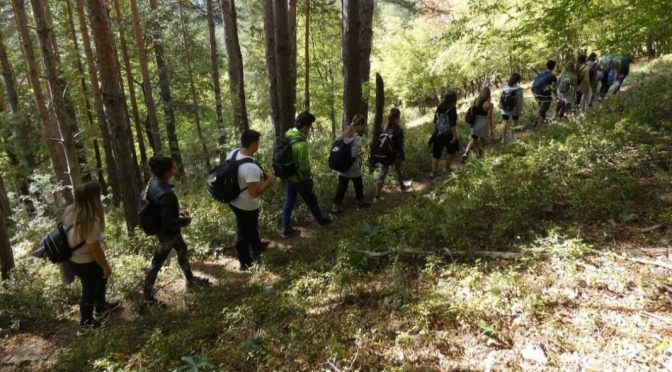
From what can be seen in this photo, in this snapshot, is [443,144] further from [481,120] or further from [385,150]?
[385,150]

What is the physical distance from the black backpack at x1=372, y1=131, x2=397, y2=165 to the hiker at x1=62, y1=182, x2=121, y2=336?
467cm

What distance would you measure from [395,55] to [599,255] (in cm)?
2831

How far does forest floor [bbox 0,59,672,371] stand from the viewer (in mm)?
3344

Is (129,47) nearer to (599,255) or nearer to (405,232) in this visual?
(405,232)

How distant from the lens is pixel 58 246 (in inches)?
195

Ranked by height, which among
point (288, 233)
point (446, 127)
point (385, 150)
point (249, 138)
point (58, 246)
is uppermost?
point (249, 138)

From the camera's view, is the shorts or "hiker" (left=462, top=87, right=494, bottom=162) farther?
"hiker" (left=462, top=87, right=494, bottom=162)

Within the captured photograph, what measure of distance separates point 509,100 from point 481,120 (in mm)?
1400

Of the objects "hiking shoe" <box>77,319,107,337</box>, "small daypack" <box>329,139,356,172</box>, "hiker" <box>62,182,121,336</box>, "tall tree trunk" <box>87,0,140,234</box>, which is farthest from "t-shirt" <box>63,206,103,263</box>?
"small daypack" <box>329,139,356,172</box>

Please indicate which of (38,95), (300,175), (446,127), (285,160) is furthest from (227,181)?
(38,95)

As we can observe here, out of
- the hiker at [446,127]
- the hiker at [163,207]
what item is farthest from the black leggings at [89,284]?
the hiker at [446,127]

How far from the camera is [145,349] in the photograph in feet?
13.8

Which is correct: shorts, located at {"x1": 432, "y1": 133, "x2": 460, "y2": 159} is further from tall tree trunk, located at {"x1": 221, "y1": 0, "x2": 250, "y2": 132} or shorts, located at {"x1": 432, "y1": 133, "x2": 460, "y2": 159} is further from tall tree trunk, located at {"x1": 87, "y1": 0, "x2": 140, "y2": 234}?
tall tree trunk, located at {"x1": 221, "y1": 0, "x2": 250, "y2": 132}

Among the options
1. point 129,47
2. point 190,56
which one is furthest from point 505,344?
point 129,47
